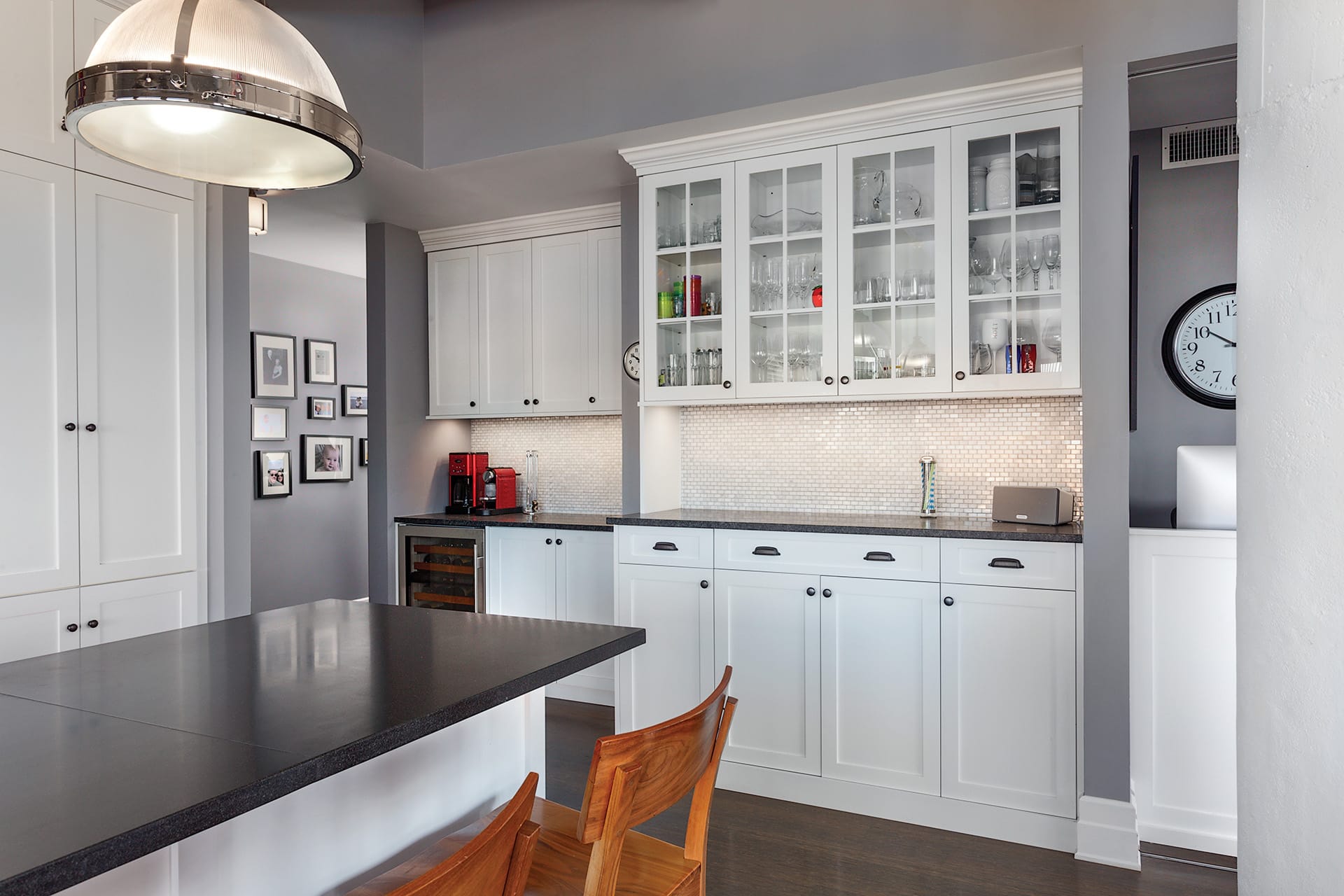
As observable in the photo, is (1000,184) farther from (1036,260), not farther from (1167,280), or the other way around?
(1167,280)

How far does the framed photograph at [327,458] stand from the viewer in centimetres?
620

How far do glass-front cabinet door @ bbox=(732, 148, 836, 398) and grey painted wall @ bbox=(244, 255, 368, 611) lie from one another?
135 inches

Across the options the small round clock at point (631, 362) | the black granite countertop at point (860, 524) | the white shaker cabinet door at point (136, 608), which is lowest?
the white shaker cabinet door at point (136, 608)

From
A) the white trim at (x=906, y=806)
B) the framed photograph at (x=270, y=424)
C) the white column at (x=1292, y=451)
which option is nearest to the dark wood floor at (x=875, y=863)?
the white trim at (x=906, y=806)

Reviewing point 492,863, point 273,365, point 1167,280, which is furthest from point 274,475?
point 492,863

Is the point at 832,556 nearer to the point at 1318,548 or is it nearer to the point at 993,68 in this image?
the point at 993,68

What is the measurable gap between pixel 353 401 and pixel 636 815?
6035 mm

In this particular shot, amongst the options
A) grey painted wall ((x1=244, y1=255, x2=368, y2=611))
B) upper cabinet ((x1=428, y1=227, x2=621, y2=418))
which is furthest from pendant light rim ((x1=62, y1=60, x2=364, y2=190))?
grey painted wall ((x1=244, y1=255, x2=368, y2=611))

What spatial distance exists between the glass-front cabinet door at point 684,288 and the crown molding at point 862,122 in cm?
8

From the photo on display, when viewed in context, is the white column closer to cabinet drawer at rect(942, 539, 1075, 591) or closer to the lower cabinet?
cabinet drawer at rect(942, 539, 1075, 591)

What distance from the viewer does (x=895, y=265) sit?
3.24 metres

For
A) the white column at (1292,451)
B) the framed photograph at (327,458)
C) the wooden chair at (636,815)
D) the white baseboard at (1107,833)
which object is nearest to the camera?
the white column at (1292,451)

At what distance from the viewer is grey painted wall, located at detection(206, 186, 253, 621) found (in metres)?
2.95

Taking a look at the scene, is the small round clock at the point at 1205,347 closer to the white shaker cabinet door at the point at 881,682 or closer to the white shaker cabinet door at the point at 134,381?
the white shaker cabinet door at the point at 881,682
